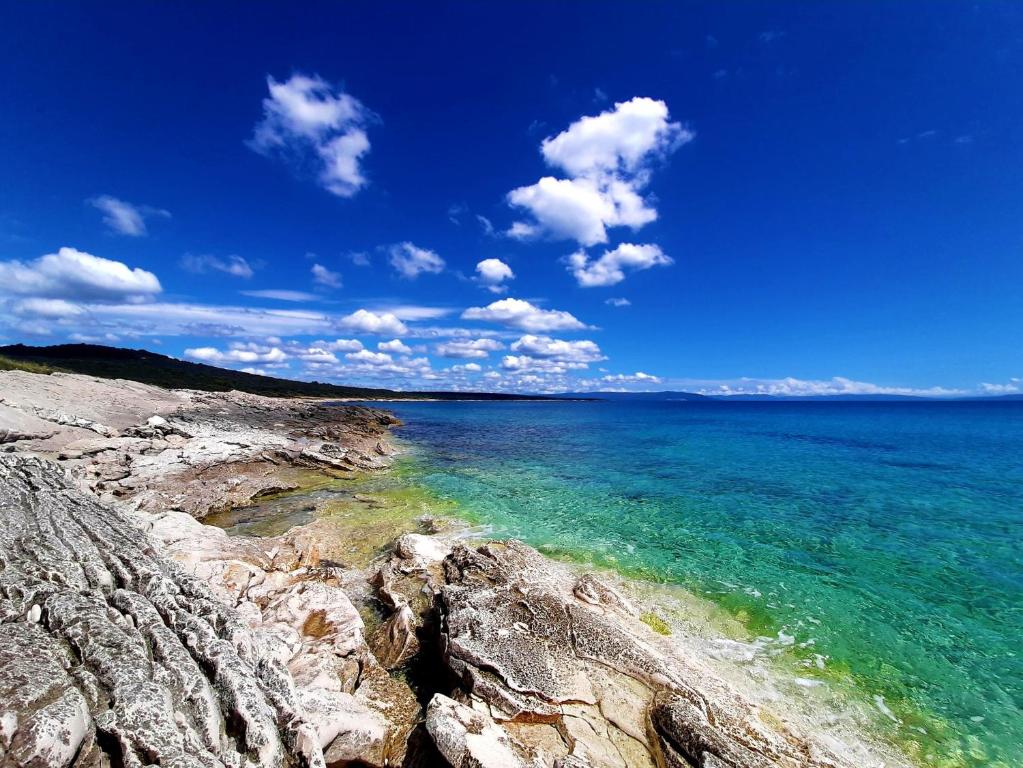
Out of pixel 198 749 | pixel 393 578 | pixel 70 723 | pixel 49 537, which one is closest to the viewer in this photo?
pixel 70 723

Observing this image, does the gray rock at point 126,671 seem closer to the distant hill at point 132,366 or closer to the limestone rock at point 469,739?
the limestone rock at point 469,739

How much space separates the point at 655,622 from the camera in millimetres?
10922

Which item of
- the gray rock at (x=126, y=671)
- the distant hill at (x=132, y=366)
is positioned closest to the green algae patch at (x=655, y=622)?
the gray rock at (x=126, y=671)

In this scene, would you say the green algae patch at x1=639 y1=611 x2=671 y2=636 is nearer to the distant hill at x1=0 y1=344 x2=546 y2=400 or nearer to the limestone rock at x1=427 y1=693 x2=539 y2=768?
the limestone rock at x1=427 y1=693 x2=539 y2=768

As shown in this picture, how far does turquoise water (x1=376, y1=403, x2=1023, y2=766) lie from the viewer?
8805 mm

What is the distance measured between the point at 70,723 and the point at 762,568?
1683 centimetres

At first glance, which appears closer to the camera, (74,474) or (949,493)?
(74,474)

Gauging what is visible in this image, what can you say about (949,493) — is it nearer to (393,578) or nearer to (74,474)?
(393,578)

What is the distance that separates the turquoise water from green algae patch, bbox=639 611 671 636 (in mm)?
2369

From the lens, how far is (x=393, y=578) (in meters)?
11.7

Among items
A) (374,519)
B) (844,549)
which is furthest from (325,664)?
(844,549)

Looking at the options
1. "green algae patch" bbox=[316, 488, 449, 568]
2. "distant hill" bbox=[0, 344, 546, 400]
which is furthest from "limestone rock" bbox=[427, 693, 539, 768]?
"distant hill" bbox=[0, 344, 546, 400]

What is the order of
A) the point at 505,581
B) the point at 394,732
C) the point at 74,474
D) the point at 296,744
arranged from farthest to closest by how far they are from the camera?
the point at 74,474 → the point at 505,581 → the point at 394,732 → the point at 296,744

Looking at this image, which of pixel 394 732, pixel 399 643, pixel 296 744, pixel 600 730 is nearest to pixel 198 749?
pixel 296 744
